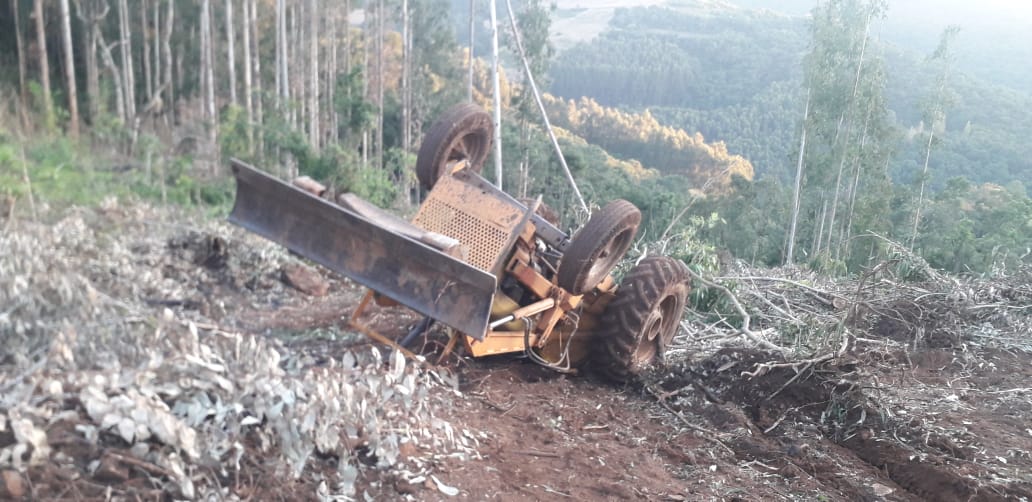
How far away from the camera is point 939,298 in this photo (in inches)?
286

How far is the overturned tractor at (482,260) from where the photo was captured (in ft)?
13.8

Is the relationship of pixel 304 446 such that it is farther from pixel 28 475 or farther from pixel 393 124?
pixel 393 124

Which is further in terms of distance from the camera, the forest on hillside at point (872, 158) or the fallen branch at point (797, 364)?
the forest on hillside at point (872, 158)

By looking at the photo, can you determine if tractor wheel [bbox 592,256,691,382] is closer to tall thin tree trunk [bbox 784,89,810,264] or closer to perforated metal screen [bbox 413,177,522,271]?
perforated metal screen [bbox 413,177,522,271]

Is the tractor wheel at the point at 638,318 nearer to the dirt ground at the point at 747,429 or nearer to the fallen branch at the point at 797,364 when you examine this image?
the dirt ground at the point at 747,429

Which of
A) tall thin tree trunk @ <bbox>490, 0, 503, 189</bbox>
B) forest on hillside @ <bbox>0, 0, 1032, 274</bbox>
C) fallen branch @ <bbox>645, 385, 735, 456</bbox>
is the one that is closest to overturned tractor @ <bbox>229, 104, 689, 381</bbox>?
fallen branch @ <bbox>645, 385, 735, 456</bbox>

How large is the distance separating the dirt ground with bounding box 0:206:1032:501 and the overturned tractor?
331mm

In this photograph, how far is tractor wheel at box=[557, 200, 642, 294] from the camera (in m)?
4.73

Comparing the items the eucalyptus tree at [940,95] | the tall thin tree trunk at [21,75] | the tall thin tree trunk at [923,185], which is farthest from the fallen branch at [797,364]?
the eucalyptus tree at [940,95]

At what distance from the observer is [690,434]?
189 inches

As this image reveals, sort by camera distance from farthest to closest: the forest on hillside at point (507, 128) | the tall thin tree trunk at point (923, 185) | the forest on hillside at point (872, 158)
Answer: the tall thin tree trunk at point (923, 185)
the forest on hillside at point (872, 158)
the forest on hillside at point (507, 128)

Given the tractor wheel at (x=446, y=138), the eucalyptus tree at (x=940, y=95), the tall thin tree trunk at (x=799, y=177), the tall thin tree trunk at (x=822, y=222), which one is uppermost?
the tractor wheel at (x=446, y=138)

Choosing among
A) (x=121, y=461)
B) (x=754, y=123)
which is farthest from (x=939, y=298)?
(x=754, y=123)

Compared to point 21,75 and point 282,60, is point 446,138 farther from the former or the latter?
point 21,75
